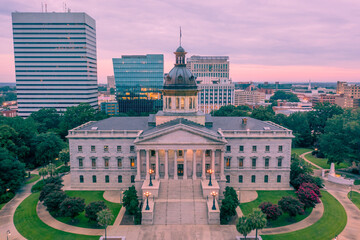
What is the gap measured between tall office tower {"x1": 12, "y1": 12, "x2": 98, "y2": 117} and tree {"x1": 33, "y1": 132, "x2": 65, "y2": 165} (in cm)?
8272

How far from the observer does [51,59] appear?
163 metres

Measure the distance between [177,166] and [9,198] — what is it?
3831 centimetres

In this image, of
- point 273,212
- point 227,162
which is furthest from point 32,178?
point 273,212

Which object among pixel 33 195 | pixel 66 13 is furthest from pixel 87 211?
pixel 66 13

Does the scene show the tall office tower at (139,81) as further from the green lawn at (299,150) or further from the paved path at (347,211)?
the paved path at (347,211)

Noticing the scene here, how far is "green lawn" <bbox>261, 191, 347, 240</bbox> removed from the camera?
46.8 m

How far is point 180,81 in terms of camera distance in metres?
70.8

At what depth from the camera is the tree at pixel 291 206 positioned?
1964 inches

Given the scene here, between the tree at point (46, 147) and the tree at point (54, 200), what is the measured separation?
33711mm

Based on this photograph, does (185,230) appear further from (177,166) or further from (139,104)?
(139,104)

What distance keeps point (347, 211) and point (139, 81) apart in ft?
437

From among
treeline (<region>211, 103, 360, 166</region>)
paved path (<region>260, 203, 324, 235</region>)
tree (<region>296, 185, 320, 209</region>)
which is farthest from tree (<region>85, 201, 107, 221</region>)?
treeline (<region>211, 103, 360, 166</region>)

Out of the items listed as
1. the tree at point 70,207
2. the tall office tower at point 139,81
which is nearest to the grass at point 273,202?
the tree at point 70,207

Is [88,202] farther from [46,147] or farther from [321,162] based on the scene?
[321,162]
